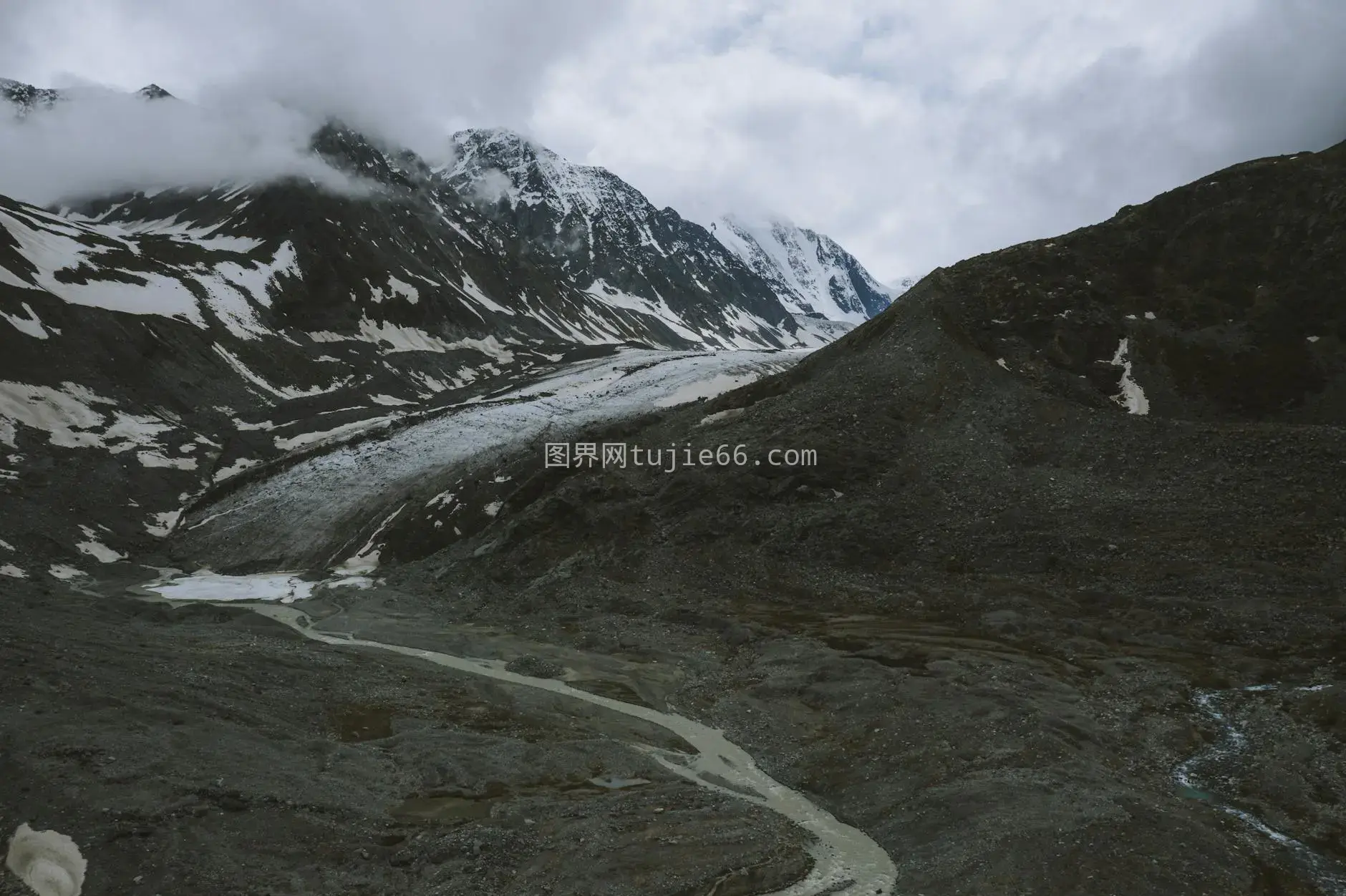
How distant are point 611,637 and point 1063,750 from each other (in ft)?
82.2

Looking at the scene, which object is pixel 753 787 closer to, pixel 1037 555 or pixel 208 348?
pixel 1037 555

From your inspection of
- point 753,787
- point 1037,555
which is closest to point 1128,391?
point 1037,555

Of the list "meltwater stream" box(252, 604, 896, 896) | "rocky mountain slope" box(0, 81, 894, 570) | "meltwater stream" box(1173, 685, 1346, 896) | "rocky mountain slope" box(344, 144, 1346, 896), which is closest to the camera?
"meltwater stream" box(1173, 685, 1346, 896)

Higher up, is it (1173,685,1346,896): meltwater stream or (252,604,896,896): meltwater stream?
(1173,685,1346,896): meltwater stream

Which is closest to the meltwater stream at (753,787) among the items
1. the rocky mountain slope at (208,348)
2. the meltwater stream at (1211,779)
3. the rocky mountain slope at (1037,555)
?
the rocky mountain slope at (1037,555)

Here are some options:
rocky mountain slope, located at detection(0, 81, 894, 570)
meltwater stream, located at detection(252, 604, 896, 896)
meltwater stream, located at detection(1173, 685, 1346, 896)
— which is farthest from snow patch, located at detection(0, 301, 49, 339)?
meltwater stream, located at detection(1173, 685, 1346, 896)

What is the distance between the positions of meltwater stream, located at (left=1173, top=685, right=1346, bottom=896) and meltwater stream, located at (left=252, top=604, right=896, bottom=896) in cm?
978

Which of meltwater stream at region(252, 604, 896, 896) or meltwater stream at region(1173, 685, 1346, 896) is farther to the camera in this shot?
meltwater stream at region(252, 604, 896, 896)

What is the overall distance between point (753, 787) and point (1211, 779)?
14.0 m

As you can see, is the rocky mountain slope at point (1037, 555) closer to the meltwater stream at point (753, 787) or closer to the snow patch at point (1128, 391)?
the snow patch at point (1128, 391)

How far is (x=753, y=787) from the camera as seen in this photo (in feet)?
99.6

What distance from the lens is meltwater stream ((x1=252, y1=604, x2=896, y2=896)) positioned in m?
23.5

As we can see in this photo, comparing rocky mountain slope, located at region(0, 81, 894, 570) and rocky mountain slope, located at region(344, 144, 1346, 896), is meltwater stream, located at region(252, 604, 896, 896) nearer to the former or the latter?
rocky mountain slope, located at region(344, 144, 1346, 896)

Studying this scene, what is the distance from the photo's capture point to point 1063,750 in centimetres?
2920
